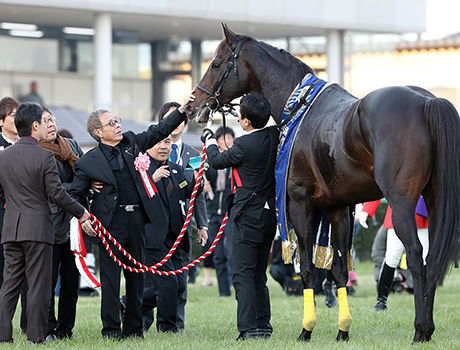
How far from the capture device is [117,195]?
600 cm

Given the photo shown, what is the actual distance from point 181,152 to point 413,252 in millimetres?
3137

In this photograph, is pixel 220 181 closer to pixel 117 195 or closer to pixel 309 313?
pixel 117 195

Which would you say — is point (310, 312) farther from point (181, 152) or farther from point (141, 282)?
point (181, 152)

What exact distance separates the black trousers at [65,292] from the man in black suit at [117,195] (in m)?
0.50

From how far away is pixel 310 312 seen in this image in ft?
19.4

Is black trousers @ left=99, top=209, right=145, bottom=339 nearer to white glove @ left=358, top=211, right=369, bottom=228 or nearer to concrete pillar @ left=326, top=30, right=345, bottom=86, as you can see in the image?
white glove @ left=358, top=211, right=369, bottom=228

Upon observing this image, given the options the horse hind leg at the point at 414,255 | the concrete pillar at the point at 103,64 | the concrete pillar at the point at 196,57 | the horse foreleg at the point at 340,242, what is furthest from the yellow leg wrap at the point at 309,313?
the concrete pillar at the point at 196,57

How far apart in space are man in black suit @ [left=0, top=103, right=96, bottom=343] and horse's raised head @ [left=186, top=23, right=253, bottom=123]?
145 cm

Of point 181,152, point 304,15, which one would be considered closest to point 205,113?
point 181,152

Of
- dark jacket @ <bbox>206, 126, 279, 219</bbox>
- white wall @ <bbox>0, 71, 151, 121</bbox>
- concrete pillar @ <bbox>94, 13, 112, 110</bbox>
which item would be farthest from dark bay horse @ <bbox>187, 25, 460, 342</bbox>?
white wall @ <bbox>0, 71, 151, 121</bbox>

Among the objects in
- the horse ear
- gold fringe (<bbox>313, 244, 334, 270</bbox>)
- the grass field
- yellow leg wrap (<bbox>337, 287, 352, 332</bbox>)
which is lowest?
the grass field

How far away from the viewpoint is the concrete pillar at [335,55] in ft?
89.5

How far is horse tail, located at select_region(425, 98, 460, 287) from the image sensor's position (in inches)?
204

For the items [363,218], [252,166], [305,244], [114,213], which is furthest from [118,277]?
[363,218]
